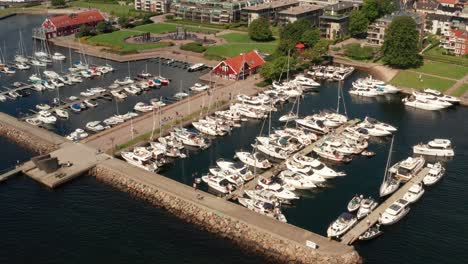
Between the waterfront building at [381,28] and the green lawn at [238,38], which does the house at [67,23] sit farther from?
the waterfront building at [381,28]

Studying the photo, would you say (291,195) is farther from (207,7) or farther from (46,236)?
(207,7)

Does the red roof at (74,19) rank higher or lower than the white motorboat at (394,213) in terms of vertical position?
higher

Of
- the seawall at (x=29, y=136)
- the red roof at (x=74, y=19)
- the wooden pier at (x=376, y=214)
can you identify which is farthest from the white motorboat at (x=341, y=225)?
the red roof at (x=74, y=19)

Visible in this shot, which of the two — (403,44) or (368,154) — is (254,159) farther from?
(403,44)

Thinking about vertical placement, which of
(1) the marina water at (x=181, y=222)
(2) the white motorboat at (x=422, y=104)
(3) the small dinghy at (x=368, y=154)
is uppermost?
(2) the white motorboat at (x=422, y=104)

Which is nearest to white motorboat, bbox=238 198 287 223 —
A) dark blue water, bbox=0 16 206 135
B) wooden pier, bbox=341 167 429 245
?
wooden pier, bbox=341 167 429 245

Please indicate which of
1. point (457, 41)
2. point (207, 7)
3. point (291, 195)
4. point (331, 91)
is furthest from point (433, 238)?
point (207, 7)

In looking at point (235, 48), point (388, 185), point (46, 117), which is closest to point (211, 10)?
point (235, 48)
